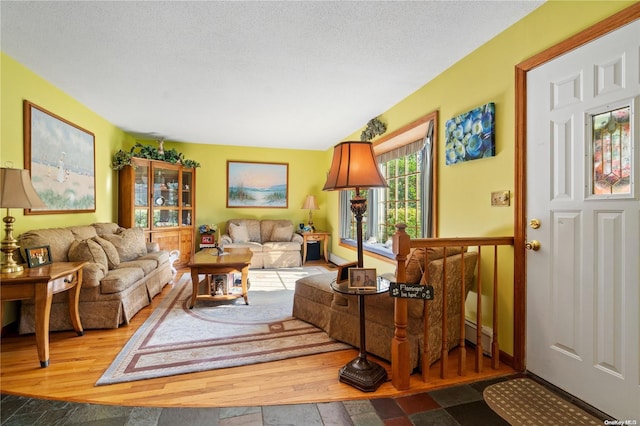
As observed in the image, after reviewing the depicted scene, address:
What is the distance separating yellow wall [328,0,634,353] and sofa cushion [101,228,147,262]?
12.2 ft

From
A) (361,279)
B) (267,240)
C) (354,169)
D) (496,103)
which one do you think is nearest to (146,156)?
(267,240)

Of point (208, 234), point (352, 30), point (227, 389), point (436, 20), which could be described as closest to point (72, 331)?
point (227, 389)

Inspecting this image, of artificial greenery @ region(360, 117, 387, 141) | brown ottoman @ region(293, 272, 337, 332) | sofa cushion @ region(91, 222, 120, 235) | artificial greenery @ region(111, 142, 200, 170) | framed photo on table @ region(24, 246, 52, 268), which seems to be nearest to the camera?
framed photo on table @ region(24, 246, 52, 268)

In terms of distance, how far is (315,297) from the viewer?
112 inches

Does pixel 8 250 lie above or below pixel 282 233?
above

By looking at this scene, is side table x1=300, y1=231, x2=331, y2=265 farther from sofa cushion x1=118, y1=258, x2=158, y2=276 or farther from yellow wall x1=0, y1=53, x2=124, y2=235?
yellow wall x1=0, y1=53, x2=124, y2=235

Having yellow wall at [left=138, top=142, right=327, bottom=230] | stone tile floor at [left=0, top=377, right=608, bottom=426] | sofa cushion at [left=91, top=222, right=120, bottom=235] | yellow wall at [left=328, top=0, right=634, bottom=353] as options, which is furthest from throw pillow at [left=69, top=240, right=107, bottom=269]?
yellow wall at [left=328, top=0, right=634, bottom=353]

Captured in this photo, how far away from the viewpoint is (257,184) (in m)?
6.37

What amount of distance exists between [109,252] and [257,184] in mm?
3443

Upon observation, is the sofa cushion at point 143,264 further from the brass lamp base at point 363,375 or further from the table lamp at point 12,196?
the brass lamp base at point 363,375

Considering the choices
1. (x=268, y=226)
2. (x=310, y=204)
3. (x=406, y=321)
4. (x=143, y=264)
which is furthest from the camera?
(x=310, y=204)

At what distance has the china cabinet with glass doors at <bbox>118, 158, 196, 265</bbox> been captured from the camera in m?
4.82

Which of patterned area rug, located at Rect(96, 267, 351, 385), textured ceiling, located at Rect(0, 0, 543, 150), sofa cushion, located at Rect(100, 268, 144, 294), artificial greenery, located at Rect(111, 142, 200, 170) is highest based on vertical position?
textured ceiling, located at Rect(0, 0, 543, 150)

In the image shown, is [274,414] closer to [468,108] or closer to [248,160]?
[468,108]
